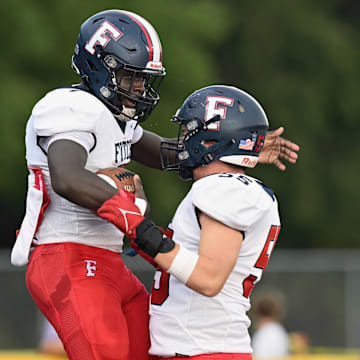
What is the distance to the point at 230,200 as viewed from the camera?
366cm

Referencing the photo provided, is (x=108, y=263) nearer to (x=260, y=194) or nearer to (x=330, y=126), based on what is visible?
(x=260, y=194)

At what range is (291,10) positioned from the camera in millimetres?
17844

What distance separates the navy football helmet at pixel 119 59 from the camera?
163 inches

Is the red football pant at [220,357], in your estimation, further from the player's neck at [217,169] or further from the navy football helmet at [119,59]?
the navy football helmet at [119,59]

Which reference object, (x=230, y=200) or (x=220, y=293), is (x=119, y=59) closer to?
(x=230, y=200)

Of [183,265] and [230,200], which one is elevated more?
[230,200]

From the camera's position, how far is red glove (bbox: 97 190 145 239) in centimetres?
364

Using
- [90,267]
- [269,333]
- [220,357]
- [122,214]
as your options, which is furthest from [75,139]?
[269,333]

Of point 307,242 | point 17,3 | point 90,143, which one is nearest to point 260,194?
point 90,143

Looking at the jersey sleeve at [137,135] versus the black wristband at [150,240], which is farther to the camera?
the jersey sleeve at [137,135]

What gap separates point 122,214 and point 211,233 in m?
0.36

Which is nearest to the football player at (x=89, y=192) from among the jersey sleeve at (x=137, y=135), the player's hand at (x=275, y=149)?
the jersey sleeve at (x=137, y=135)

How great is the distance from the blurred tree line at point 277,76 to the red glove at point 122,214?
395 inches

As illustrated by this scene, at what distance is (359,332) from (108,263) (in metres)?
8.00
